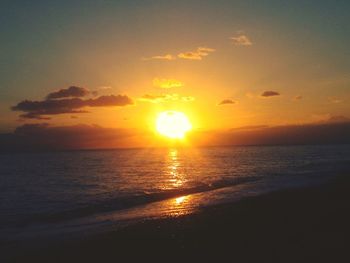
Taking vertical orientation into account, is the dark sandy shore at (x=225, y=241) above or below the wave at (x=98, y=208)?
above

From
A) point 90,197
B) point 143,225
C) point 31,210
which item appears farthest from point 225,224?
point 90,197

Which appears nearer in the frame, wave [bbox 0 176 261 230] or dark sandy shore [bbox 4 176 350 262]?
dark sandy shore [bbox 4 176 350 262]

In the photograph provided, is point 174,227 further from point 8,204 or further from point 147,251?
point 8,204

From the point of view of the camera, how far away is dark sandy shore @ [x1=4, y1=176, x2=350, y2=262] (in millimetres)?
12336

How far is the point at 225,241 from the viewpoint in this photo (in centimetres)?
1466

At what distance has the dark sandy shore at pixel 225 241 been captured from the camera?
1234 cm

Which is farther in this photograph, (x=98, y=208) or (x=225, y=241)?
(x=98, y=208)

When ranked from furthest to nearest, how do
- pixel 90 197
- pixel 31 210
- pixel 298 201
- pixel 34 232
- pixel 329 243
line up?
pixel 90 197 < pixel 31 210 < pixel 298 201 < pixel 34 232 < pixel 329 243

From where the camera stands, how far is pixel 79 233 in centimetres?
2017

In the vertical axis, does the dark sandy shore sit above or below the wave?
above

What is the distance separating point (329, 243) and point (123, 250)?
776 centimetres

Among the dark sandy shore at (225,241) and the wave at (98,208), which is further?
the wave at (98,208)

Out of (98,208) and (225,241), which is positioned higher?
(225,241)

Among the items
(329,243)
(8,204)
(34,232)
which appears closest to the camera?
(329,243)
